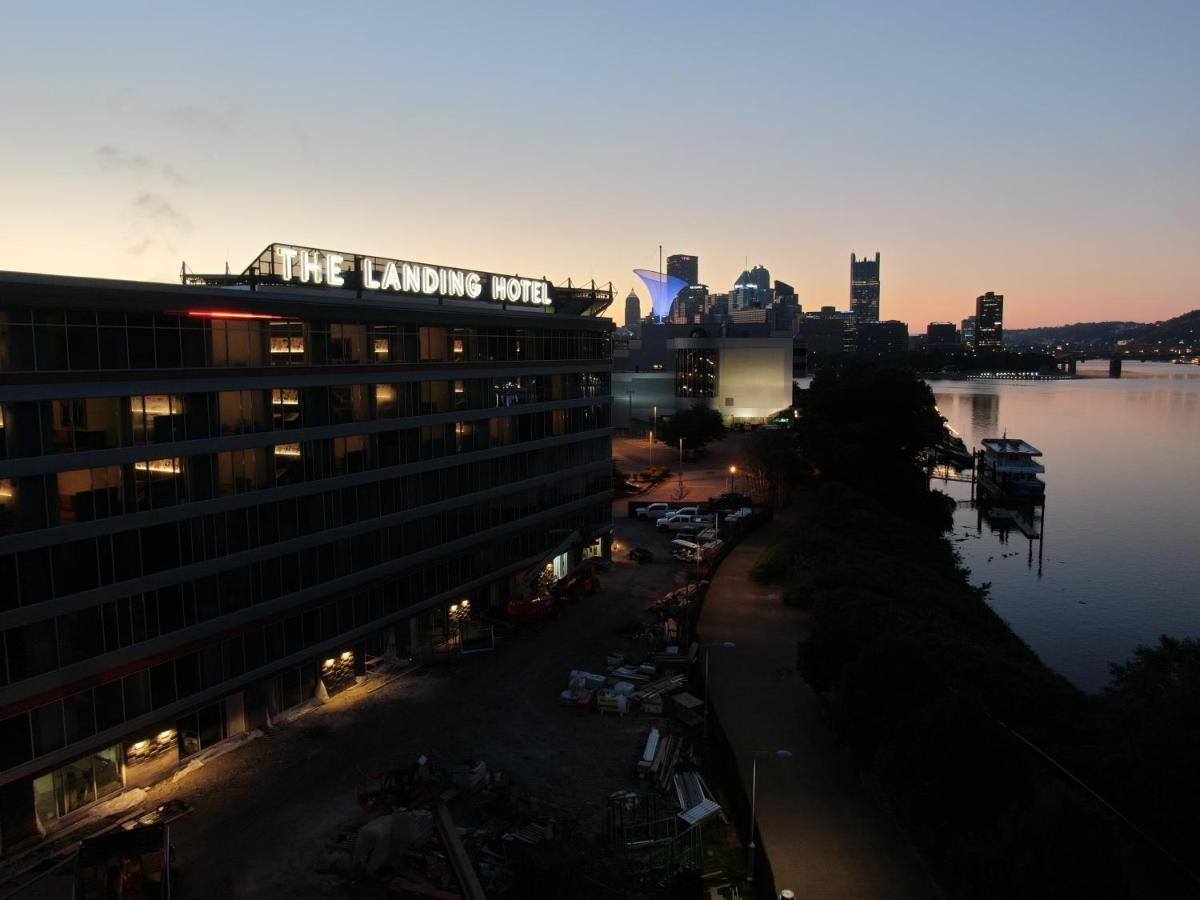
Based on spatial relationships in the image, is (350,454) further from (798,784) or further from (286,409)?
(798,784)

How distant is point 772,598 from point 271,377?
32.0 m

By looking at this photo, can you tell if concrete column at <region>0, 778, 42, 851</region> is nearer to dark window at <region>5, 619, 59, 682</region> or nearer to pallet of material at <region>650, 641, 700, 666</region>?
dark window at <region>5, 619, 59, 682</region>

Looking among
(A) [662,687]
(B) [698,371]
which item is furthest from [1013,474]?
(A) [662,687]

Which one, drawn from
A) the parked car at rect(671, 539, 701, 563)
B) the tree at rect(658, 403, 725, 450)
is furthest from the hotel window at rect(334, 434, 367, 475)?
the tree at rect(658, 403, 725, 450)

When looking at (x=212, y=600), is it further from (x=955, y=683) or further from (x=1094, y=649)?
(x=1094, y=649)

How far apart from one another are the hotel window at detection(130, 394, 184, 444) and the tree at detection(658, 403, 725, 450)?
299 ft

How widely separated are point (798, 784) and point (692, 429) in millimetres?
89970

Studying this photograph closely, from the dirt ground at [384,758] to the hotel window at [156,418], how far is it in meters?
12.7

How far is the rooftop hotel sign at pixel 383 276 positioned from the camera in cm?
3703

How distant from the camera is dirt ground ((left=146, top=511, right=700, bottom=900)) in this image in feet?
84.5

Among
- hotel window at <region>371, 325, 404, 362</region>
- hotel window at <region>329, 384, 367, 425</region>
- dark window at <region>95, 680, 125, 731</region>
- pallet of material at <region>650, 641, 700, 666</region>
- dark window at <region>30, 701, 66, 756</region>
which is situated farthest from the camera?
pallet of material at <region>650, 641, 700, 666</region>

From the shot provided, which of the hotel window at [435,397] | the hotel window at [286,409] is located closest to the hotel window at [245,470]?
the hotel window at [286,409]

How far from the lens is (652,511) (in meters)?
74.8

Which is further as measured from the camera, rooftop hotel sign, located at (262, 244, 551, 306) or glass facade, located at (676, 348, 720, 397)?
glass facade, located at (676, 348, 720, 397)
